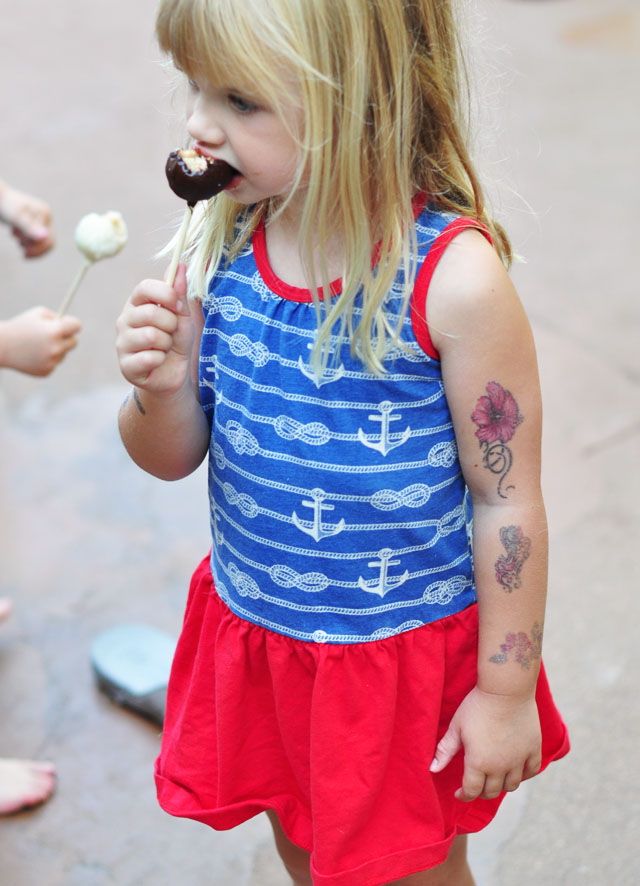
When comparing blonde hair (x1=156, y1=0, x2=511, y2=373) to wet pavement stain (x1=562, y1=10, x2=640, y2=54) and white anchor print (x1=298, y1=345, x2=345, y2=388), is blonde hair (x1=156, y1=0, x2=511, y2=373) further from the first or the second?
wet pavement stain (x1=562, y1=10, x2=640, y2=54)

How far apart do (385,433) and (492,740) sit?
40 cm

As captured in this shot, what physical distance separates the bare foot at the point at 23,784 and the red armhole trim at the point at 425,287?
131cm

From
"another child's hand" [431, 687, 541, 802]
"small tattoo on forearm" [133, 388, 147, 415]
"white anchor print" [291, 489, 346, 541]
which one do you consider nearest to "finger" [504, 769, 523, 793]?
"another child's hand" [431, 687, 541, 802]

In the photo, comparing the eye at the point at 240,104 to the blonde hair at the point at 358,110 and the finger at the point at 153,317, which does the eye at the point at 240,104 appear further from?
the finger at the point at 153,317

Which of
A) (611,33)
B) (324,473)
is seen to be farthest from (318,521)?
(611,33)

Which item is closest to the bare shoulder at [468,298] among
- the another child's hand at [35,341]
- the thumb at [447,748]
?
the thumb at [447,748]

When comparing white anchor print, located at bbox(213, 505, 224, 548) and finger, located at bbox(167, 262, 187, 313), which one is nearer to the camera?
finger, located at bbox(167, 262, 187, 313)

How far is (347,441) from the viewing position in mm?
1251

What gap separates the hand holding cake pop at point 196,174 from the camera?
1160 millimetres

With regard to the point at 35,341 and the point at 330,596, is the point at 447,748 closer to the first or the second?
the point at 330,596

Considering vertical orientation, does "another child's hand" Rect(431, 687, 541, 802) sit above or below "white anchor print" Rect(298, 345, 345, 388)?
below

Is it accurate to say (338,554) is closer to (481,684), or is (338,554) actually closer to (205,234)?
(481,684)

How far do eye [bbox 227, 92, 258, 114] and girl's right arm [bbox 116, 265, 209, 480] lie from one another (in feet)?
0.69

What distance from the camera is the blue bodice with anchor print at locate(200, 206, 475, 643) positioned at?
49.0 inches
